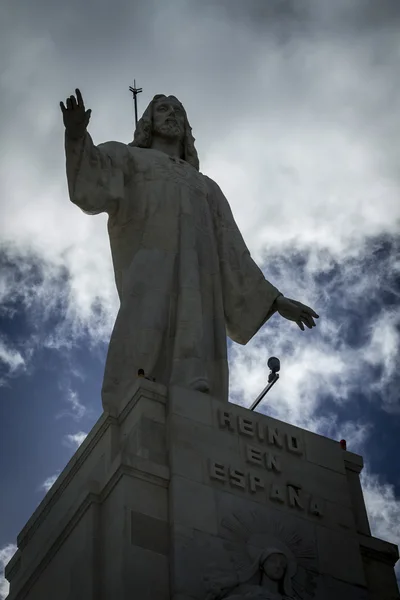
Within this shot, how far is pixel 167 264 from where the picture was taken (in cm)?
1719

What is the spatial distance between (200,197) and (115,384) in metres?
3.98

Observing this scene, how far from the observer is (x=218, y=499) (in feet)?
46.3

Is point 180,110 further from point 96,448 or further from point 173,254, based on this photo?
point 96,448

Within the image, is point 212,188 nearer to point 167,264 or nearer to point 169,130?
point 169,130

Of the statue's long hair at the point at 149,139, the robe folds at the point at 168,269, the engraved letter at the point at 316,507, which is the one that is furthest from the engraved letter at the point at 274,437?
the statue's long hair at the point at 149,139

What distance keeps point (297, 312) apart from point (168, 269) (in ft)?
7.61

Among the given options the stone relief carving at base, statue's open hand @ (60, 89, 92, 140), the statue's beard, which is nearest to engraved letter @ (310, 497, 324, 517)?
the stone relief carving at base

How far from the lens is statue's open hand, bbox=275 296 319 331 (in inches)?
715

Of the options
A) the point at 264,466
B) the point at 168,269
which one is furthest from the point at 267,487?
the point at 168,269

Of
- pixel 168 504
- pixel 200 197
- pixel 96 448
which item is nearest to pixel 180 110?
pixel 200 197

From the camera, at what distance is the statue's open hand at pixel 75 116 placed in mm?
16719

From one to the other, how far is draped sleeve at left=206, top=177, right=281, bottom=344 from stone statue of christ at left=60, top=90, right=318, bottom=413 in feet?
0.05

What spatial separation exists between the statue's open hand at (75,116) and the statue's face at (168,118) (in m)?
2.78

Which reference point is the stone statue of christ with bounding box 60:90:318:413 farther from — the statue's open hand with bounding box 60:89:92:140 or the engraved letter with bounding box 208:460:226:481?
the engraved letter with bounding box 208:460:226:481
